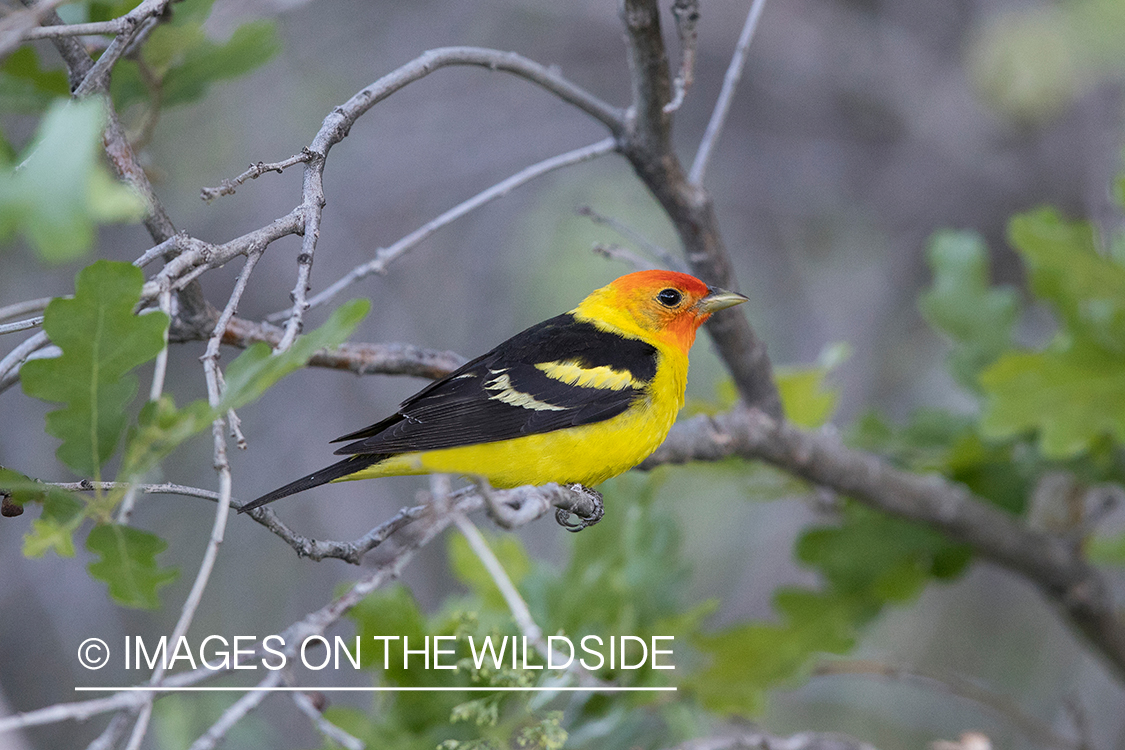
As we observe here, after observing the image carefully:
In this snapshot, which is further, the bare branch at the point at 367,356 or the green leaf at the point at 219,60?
the green leaf at the point at 219,60

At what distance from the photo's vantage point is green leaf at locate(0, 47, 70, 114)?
2.47m

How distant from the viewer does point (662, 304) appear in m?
2.82

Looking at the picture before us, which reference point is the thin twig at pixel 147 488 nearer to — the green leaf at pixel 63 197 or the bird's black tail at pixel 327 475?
the bird's black tail at pixel 327 475

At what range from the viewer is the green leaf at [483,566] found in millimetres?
2975

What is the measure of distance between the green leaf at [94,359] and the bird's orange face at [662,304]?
5.43 ft

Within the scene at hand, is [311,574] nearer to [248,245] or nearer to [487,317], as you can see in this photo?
[487,317]

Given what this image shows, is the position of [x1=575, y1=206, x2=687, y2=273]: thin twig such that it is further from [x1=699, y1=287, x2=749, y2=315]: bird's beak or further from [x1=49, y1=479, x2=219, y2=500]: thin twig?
[x1=49, y1=479, x2=219, y2=500]: thin twig

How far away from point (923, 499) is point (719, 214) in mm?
3194

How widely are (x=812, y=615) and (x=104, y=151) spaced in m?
2.66

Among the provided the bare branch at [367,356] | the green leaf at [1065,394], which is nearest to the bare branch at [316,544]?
the bare branch at [367,356]

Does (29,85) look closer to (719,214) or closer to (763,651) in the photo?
(763,651)

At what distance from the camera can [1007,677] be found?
226 inches

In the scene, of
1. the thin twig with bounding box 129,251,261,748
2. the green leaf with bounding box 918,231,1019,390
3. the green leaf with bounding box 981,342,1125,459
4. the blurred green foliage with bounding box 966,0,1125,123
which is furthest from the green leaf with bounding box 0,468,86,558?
the blurred green foliage with bounding box 966,0,1125,123

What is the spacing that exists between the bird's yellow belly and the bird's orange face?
470 mm
